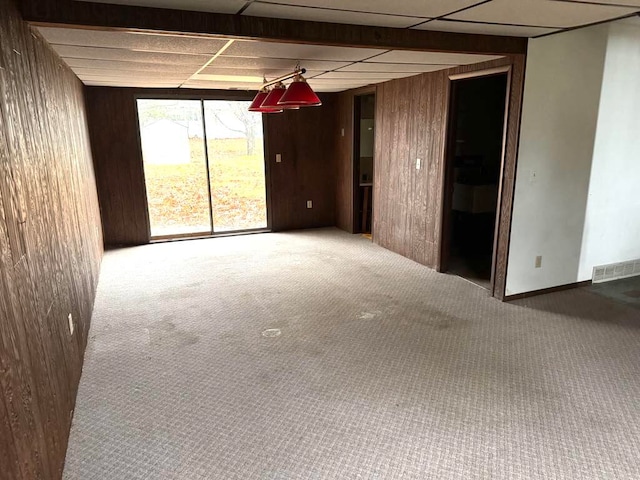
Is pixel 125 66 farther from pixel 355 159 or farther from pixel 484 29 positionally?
pixel 355 159

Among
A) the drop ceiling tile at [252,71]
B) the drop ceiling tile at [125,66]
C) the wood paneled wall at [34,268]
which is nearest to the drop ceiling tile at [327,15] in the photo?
the wood paneled wall at [34,268]

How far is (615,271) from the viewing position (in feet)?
14.8

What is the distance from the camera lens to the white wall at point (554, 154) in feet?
11.9

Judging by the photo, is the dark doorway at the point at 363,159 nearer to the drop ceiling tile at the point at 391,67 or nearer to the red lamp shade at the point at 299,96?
the drop ceiling tile at the point at 391,67

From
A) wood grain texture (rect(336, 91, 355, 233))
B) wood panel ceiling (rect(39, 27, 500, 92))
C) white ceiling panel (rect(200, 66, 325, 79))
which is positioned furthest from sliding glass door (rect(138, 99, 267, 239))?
white ceiling panel (rect(200, 66, 325, 79))

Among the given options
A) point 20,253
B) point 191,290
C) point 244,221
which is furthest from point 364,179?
point 20,253

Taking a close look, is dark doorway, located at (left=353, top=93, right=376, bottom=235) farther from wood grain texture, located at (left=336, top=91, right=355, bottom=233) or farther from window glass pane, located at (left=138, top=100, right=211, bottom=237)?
window glass pane, located at (left=138, top=100, right=211, bottom=237)

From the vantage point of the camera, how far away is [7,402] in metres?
1.38

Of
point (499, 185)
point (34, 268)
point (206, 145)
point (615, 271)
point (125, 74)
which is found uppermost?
point (125, 74)

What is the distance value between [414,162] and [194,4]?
3272 millimetres

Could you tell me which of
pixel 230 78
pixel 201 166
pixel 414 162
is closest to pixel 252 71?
pixel 230 78

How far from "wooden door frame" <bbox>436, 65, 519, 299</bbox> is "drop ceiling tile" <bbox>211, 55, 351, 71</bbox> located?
1.23 m

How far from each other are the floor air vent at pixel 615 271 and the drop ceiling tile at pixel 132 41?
4.15m

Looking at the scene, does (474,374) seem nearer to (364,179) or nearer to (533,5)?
(533,5)
